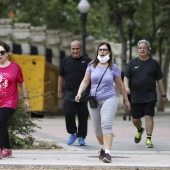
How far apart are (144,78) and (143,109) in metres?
0.59

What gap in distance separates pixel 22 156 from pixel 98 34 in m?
47.7

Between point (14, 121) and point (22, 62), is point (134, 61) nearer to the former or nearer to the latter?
point (14, 121)

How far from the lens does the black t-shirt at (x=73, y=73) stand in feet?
50.9

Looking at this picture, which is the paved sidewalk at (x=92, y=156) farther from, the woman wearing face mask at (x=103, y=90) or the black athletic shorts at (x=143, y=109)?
the black athletic shorts at (x=143, y=109)

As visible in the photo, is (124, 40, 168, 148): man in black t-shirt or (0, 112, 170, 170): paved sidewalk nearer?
(0, 112, 170, 170): paved sidewalk

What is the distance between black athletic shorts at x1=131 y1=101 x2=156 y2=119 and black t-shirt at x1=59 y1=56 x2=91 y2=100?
106cm

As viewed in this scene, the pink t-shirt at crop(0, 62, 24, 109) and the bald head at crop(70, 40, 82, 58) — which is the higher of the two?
the bald head at crop(70, 40, 82, 58)

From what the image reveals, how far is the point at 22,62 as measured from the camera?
2958 centimetres

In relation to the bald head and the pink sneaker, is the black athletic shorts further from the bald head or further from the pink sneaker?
the pink sneaker

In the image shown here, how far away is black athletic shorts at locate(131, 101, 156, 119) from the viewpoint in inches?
605

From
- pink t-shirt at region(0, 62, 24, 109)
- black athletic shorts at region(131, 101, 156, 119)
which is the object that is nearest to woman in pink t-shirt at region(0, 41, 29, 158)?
pink t-shirt at region(0, 62, 24, 109)

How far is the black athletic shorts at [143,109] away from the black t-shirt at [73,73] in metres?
1.06

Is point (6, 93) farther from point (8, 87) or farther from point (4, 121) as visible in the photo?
point (4, 121)

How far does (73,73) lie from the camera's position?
15.5m
